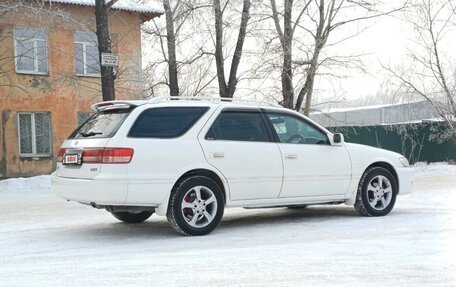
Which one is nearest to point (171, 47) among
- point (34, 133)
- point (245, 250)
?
point (34, 133)

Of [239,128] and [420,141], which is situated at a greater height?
[239,128]

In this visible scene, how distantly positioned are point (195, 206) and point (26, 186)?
10013 mm

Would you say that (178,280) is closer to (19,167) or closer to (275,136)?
(275,136)

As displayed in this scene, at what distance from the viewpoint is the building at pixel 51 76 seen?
19250 millimetres

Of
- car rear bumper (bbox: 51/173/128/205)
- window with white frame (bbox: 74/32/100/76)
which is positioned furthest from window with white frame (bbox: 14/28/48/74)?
car rear bumper (bbox: 51/173/128/205)

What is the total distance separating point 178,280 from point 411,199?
7.23m

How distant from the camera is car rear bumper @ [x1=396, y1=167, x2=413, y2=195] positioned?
8659 millimetres

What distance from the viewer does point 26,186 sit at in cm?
1556

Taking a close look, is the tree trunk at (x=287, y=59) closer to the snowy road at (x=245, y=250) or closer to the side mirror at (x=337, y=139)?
the snowy road at (x=245, y=250)

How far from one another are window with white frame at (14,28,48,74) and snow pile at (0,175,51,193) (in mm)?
4852

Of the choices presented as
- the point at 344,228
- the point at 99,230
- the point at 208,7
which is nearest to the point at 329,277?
the point at 344,228

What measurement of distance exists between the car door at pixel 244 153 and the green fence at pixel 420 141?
61.9 feet

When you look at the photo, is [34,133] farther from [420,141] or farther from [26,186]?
[420,141]

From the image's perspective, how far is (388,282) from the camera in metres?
4.78
